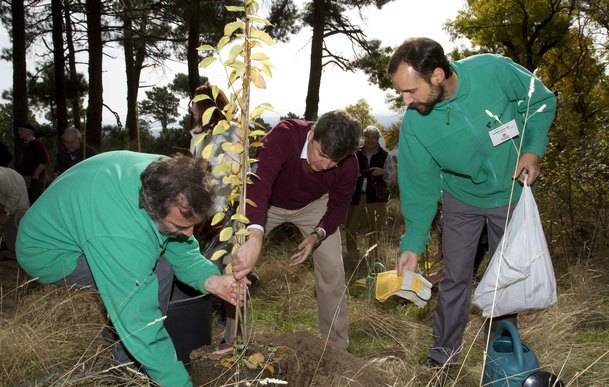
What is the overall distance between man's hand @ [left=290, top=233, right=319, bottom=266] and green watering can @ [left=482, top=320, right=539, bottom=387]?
977 millimetres

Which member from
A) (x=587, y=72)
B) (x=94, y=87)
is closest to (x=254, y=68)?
(x=94, y=87)

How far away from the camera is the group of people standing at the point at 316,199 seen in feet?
5.90

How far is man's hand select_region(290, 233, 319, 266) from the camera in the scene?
276cm

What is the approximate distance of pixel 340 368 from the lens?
7.17ft

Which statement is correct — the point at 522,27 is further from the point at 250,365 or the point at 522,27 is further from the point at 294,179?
the point at 250,365

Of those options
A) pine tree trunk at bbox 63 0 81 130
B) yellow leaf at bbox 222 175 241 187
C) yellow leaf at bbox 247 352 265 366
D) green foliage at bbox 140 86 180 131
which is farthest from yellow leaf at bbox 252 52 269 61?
green foliage at bbox 140 86 180 131

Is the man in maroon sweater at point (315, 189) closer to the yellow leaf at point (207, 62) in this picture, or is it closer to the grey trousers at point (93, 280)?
the grey trousers at point (93, 280)

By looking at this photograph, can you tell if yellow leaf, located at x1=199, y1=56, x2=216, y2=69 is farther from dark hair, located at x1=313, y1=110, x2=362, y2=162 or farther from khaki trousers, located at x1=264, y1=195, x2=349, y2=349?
khaki trousers, located at x1=264, y1=195, x2=349, y2=349

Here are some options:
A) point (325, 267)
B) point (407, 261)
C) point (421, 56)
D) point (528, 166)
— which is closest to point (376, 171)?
point (325, 267)

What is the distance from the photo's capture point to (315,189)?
2963 millimetres

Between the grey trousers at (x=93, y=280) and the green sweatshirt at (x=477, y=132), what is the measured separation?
1.09 meters

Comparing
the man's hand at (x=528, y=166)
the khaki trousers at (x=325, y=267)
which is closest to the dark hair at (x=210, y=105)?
the khaki trousers at (x=325, y=267)

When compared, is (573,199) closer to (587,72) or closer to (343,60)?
(343,60)

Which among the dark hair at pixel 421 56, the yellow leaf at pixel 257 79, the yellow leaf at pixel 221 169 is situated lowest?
the yellow leaf at pixel 221 169
